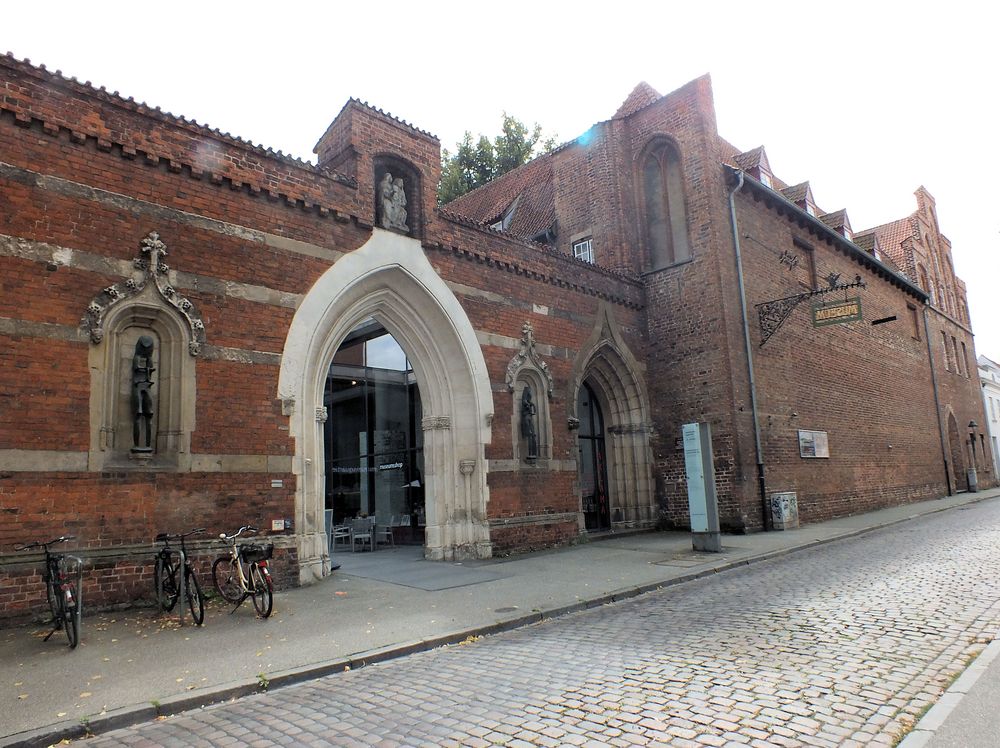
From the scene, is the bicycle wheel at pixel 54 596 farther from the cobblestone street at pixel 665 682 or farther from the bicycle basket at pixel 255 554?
the cobblestone street at pixel 665 682

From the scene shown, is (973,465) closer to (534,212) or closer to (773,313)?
(773,313)

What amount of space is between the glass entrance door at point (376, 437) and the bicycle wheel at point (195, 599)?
8.67m

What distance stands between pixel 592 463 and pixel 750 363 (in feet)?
15.0

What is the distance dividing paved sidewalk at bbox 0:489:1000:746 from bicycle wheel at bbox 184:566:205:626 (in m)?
0.13

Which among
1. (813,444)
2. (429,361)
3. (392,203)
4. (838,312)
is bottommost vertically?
(813,444)

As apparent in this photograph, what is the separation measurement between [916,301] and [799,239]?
1236 cm

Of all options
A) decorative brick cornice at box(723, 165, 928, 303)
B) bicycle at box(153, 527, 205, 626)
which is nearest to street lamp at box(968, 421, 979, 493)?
decorative brick cornice at box(723, 165, 928, 303)

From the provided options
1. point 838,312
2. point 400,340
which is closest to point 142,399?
point 400,340

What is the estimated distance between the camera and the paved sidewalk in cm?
511

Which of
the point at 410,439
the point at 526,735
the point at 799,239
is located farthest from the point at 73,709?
the point at 799,239

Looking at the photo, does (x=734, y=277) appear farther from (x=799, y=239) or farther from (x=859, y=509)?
(x=859, y=509)

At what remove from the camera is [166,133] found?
31.6 ft

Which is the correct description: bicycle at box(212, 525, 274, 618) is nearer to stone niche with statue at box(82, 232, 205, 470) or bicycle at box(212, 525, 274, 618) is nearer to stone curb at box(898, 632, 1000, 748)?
stone niche with statue at box(82, 232, 205, 470)

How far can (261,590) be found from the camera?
7.95 metres
